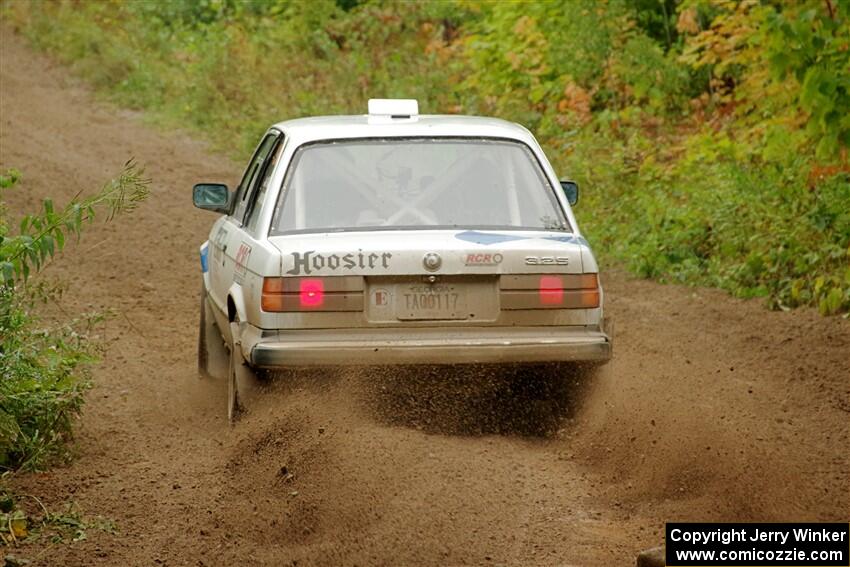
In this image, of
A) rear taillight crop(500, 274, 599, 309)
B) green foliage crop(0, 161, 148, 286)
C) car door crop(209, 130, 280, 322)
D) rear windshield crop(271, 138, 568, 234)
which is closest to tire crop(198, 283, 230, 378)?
car door crop(209, 130, 280, 322)

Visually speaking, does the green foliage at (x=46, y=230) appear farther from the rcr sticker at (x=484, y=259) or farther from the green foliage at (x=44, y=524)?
the rcr sticker at (x=484, y=259)

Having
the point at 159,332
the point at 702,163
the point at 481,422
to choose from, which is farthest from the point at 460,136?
the point at 702,163

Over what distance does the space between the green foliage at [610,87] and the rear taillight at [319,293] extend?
4.66m

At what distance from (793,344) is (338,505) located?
15.8 ft

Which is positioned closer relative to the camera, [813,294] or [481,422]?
[481,422]

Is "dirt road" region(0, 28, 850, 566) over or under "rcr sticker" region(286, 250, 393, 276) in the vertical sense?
under

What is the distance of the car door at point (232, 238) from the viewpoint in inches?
289

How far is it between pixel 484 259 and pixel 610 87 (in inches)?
397

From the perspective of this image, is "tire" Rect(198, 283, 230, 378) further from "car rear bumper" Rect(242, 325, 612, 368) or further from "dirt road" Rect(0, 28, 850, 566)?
"car rear bumper" Rect(242, 325, 612, 368)

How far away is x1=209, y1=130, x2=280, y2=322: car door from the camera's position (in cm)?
734

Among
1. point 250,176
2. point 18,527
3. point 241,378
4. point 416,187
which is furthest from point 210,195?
point 18,527

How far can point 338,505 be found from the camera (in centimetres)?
555

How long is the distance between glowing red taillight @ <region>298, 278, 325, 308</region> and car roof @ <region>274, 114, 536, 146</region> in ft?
3.35

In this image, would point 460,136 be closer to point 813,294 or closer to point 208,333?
point 208,333
